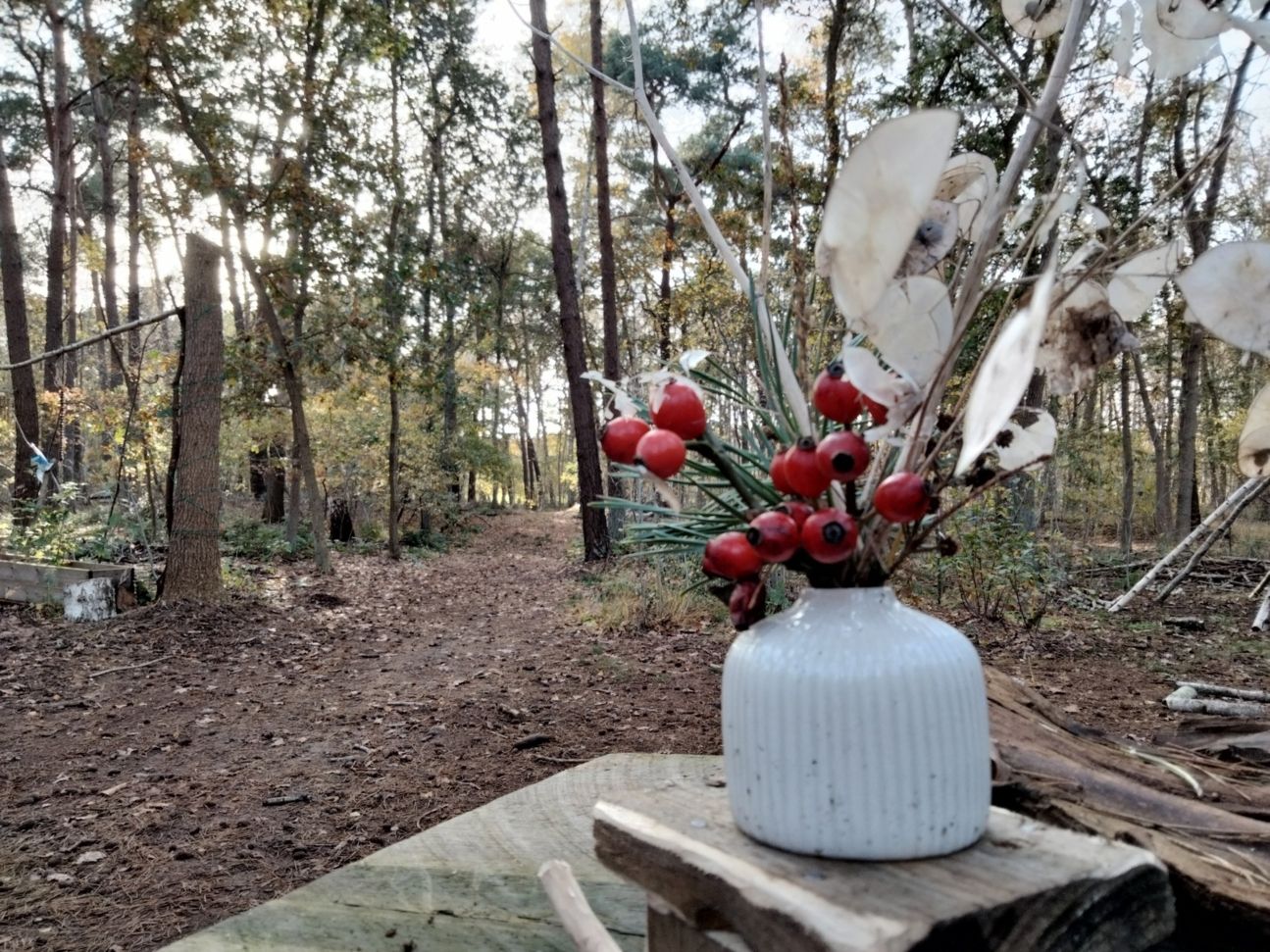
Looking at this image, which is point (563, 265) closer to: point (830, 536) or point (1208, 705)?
point (1208, 705)

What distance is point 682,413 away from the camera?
0.76 m

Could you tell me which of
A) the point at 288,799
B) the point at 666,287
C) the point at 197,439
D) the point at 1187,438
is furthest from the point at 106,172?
the point at 1187,438

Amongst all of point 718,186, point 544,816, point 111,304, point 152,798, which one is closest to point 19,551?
point 152,798

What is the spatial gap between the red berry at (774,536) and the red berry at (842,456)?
57 mm

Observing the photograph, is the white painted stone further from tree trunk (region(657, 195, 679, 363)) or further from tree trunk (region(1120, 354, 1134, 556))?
tree trunk (region(1120, 354, 1134, 556))

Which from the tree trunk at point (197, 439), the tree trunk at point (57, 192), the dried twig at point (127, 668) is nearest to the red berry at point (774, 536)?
the dried twig at point (127, 668)

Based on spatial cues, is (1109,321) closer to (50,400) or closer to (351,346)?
(351,346)

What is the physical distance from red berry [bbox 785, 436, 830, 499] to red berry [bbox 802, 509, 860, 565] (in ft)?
0.08

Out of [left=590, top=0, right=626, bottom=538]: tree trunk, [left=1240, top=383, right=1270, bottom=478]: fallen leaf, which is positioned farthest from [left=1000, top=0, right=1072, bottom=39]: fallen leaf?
[left=590, top=0, right=626, bottom=538]: tree trunk

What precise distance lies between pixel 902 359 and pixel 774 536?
21 cm

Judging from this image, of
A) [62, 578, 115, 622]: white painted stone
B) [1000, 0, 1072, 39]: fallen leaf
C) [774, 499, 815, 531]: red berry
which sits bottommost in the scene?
[62, 578, 115, 622]: white painted stone

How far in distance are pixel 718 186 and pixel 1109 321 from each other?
12.0 m

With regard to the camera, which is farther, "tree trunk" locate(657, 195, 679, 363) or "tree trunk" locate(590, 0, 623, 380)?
"tree trunk" locate(657, 195, 679, 363)

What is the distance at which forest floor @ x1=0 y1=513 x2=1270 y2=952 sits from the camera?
225 cm
